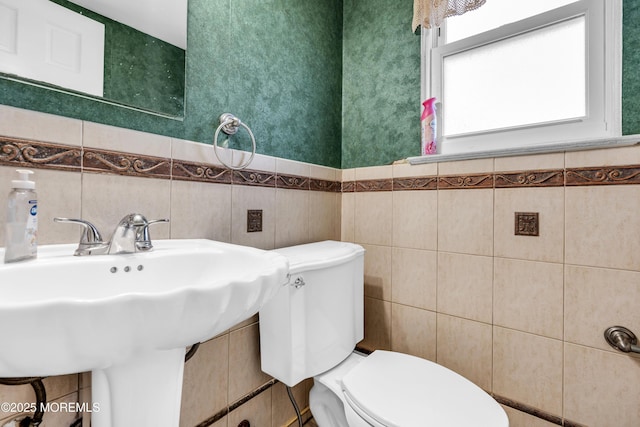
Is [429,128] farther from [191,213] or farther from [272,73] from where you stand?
[191,213]

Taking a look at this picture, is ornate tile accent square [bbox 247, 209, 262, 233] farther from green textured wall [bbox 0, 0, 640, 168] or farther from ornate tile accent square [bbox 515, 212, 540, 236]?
ornate tile accent square [bbox 515, 212, 540, 236]

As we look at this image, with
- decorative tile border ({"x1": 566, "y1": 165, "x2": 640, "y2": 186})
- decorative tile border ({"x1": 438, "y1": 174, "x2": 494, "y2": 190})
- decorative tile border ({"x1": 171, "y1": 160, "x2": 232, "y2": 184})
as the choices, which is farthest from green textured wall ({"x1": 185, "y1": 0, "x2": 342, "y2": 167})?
decorative tile border ({"x1": 566, "y1": 165, "x2": 640, "y2": 186})

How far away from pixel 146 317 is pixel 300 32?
1.44m

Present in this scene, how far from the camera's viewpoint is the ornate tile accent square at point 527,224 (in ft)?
3.62

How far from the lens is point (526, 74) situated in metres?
1.23

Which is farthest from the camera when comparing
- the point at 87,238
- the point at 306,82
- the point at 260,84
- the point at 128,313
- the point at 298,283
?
the point at 306,82

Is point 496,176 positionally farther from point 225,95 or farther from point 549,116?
point 225,95

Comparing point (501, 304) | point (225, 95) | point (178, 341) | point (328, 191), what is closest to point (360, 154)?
point (328, 191)

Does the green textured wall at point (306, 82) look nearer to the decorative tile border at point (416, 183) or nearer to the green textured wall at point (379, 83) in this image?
the green textured wall at point (379, 83)

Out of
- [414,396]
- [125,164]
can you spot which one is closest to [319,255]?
[414,396]

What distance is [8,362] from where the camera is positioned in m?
0.39

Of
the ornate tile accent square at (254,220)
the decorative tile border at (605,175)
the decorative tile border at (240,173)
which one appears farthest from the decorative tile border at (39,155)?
the decorative tile border at (605,175)

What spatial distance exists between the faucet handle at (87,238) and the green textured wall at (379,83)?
1.22 metres

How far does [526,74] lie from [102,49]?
5.08 ft
